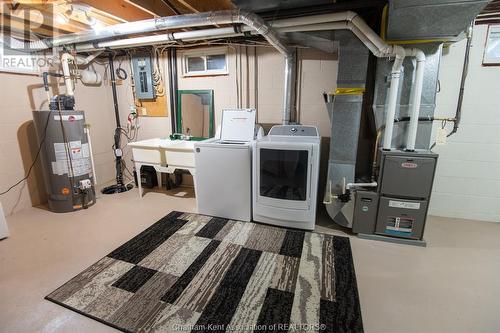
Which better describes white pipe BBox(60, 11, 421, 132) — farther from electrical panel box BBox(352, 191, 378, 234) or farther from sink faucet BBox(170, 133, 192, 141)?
sink faucet BBox(170, 133, 192, 141)

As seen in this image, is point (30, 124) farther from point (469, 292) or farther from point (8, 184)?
point (469, 292)

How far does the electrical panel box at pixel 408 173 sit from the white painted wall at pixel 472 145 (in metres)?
0.89

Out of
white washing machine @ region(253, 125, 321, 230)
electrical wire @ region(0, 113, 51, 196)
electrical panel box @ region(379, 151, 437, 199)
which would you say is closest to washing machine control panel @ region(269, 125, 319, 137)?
white washing machine @ region(253, 125, 321, 230)

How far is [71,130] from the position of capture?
2781 millimetres

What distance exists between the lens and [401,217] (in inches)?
87.3

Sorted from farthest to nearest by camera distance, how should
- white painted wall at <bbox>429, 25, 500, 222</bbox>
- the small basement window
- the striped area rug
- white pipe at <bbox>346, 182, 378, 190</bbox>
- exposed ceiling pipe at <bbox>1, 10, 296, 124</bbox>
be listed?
the small basement window < white painted wall at <bbox>429, 25, 500, 222</bbox> < white pipe at <bbox>346, 182, 378, 190</bbox> < exposed ceiling pipe at <bbox>1, 10, 296, 124</bbox> < the striped area rug

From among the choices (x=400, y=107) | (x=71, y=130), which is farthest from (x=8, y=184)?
(x=400, y=107)

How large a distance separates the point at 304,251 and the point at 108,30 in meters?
3.11

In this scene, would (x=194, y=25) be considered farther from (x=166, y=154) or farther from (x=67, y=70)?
(x=67, y=70)

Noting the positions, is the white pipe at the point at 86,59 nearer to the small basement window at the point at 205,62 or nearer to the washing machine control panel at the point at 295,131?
the small basement window at the point at 205,62

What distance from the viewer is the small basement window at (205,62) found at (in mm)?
3279

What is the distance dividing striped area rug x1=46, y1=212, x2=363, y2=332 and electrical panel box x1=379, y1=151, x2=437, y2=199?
71 centimetres

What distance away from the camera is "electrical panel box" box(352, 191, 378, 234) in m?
2.28

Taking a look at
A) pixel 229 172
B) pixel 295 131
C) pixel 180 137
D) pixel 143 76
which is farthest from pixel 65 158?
pixel 295 131
